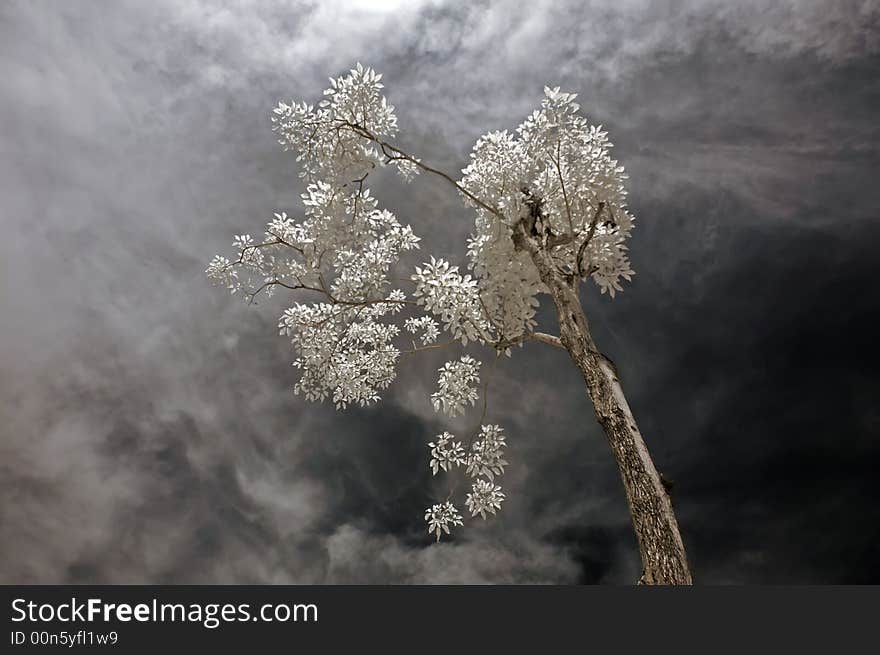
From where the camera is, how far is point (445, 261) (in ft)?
14.3

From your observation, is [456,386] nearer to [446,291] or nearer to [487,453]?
[487,453]

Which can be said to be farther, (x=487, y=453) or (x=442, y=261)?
(x=487, y=453)

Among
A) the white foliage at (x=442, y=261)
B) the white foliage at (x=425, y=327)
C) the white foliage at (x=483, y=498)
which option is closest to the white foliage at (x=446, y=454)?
the white foliage at (x=442, y=261)

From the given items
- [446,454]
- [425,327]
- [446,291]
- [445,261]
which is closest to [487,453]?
[446,454]

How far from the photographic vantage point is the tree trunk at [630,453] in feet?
10.8

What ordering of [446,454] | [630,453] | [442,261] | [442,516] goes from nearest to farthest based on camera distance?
[630,453], [442,261], [442,516], [446,454]

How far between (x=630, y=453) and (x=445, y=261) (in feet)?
6.14

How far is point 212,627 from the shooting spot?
315 cm

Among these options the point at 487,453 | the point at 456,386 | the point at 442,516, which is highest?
the point at 456,386

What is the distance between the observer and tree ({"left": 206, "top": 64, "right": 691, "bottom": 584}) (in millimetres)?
4625

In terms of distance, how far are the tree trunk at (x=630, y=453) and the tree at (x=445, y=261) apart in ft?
0.08

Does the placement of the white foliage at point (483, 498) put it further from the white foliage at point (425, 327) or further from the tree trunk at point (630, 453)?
the white foliage at point (425, 327)

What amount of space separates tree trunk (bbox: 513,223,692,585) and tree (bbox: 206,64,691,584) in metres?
0.02

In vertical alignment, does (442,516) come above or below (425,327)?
below
